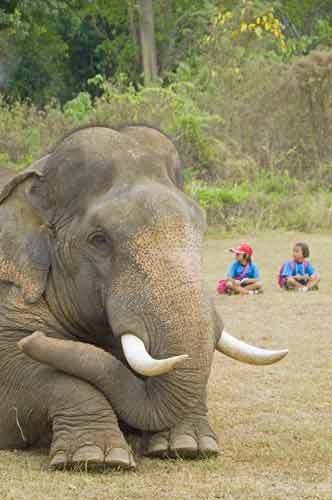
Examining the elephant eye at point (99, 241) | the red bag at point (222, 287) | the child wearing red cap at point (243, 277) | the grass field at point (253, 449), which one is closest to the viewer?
the grass field at point (253, 449)

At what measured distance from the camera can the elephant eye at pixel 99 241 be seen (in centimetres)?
587

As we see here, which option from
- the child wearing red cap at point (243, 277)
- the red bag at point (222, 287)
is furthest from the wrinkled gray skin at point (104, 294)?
the red bag at point (222, 287)

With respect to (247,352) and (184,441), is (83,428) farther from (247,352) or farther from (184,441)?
(247,352)

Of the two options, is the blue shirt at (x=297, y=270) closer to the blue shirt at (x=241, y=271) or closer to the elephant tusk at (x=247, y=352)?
the blue shirt at (x=241, y=271)

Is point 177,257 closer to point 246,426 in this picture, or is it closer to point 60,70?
point 246,426

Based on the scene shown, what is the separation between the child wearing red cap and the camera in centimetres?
1377

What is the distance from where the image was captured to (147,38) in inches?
1539

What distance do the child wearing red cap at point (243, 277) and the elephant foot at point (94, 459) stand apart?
27.2ft

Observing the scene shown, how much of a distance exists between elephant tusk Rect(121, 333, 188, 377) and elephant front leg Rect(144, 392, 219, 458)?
572mm

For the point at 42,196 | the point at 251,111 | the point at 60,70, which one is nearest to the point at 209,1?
the point at 60,70

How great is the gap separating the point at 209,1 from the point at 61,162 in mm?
35438

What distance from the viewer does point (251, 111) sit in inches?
1043

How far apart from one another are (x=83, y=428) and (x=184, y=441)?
1.70 ft

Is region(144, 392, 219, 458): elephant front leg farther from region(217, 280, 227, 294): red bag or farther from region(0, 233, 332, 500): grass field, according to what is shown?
region(217, 280, 227, 294): red bag
